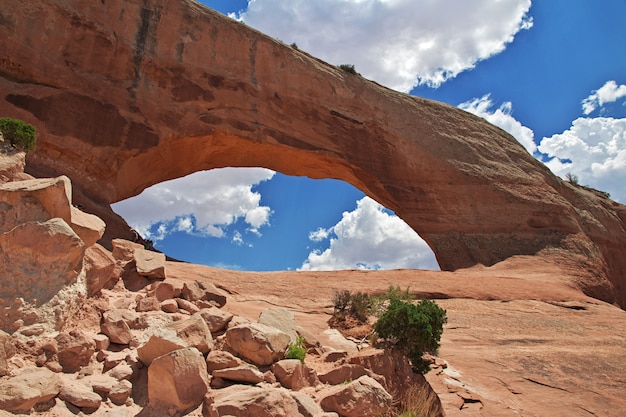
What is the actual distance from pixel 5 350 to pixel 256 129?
1677 cm

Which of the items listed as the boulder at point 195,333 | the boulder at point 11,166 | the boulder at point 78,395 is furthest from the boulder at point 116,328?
the boulder at point 11,166

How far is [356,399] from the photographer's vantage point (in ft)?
17.6

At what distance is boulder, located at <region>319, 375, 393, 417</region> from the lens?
5.29m

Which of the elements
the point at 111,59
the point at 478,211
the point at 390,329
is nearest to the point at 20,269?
the point at 390,329

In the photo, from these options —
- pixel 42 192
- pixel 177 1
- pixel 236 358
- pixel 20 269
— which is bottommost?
pixel 236 358

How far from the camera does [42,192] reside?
585cm

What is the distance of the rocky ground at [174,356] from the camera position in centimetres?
459

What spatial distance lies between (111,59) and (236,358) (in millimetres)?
15635

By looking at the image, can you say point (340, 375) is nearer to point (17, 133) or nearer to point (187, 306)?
point (187, 306)

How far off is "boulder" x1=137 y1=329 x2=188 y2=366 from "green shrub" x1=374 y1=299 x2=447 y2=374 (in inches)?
158

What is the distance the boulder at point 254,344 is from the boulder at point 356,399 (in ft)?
2.42

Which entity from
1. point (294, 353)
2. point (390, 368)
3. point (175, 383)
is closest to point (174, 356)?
point (175, 383)

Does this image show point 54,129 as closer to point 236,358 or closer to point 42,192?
point 42,192

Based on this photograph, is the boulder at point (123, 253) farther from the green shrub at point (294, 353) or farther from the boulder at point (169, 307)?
the green shrub at point (294, 353)
